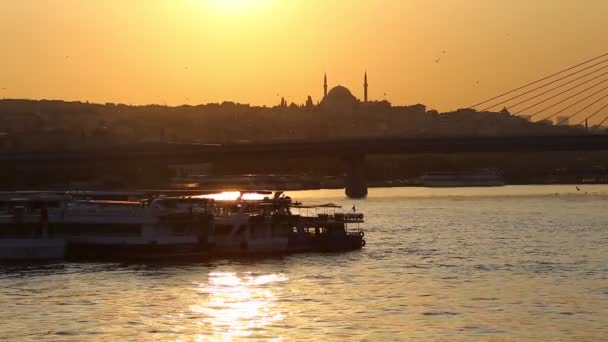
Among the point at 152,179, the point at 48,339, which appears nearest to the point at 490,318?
the point at 48,339

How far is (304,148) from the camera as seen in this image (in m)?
116

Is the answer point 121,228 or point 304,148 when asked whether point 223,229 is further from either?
point 304,148

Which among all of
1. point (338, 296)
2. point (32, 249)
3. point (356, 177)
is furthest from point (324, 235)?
point (356, 177)

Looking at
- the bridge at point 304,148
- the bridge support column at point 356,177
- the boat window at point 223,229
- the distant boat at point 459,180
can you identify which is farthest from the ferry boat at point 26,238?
the distant boat at point 459,180

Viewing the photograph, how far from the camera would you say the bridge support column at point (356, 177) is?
128 m

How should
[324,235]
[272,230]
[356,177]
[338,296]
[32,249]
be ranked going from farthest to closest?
1. [356,177]
2. [324,235]
3. [272,230]
4. [32,249]
5. [338,296]

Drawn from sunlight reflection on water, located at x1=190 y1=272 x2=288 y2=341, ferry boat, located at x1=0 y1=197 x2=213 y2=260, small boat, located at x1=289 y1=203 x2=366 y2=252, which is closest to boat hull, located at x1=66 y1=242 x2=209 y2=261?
ferry boat, located at x1=0 y1=197 x2=213 y2=260

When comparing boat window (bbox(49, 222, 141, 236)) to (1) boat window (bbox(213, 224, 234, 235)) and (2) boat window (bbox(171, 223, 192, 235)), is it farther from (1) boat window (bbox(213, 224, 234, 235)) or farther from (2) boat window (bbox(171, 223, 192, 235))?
(1) boat window (bbox(213, 224, 234, 235))

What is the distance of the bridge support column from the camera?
128 metres

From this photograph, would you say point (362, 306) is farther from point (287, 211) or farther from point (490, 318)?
point (287, 211)

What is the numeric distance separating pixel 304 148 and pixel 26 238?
62.7 metres

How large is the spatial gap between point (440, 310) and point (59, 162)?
73645 mm

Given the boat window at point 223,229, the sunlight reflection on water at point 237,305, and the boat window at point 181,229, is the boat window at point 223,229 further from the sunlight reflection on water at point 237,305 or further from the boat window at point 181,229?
the sunlight reflection on water at point 237,305

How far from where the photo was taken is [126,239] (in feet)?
179
